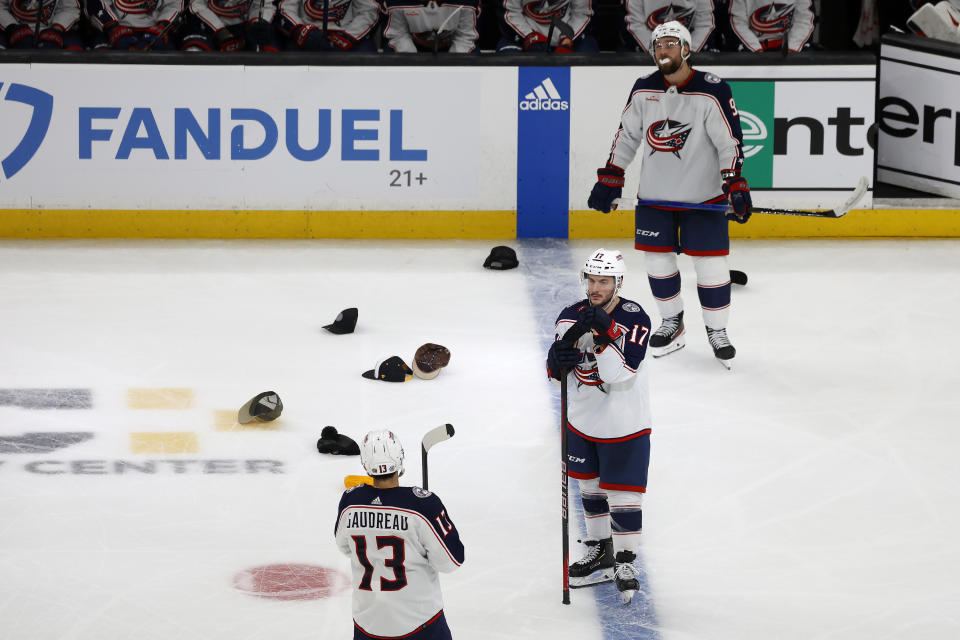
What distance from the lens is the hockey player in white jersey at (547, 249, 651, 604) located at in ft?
14.8

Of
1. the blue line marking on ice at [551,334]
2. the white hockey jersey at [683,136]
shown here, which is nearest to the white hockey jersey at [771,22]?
the blue line marking on ice at [551,334]

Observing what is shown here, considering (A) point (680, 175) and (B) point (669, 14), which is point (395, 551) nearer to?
(A) point (680, 175)

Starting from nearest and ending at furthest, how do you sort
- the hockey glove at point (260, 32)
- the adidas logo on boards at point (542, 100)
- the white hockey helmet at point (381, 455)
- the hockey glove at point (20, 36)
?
the white hockey helmet at point (381, 455), the adidas logo on boards at point (542, 100), the hockey glove at point (260, 32), the hockey glove at point (20, 36)

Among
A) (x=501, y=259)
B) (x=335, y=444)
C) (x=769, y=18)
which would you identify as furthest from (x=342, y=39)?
(x=335, y=444)

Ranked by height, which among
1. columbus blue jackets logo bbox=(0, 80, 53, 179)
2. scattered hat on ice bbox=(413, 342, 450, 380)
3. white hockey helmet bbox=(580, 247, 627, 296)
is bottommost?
scattered hat on ice bbox=(413, 342, 450, 380)

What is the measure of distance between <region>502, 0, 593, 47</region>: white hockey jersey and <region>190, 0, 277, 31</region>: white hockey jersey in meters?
1.53

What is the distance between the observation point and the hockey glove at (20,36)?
1008cm

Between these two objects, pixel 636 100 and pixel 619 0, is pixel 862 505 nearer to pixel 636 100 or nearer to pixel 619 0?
pixel 636 100

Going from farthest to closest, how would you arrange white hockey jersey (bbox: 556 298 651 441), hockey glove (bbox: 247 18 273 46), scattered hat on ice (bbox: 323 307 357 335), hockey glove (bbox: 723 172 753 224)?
hockey glove (bbox: 247 18 273 46) → scattered hat on ice (bbox: 323 307 357 335) → hockey glove (bbox: 723 172 753 224) → white hockey jersey (bbox: 556 298 651 441)

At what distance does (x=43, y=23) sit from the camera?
10117mm

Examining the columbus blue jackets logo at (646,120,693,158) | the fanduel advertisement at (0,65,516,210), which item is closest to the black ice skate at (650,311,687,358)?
the columbus blue jackets logo at (646,120,693,158)

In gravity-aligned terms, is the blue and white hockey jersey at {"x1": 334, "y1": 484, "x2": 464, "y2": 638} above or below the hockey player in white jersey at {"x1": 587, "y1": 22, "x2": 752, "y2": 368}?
below

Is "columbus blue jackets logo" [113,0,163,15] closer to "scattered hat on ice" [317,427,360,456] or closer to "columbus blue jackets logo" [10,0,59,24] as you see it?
"columbus blue jackets logo" [10,0,59,24]

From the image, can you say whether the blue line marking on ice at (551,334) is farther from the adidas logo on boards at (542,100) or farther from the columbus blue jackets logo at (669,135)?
the columbus blue jackets logo at (669,135)
